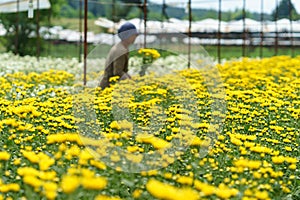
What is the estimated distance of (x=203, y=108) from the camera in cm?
620

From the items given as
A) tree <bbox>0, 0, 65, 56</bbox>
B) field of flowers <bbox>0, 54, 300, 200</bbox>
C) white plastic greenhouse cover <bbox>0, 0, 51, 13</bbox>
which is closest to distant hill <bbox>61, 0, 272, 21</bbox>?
tree <bbox>0, 0, 65, 56</bbox>

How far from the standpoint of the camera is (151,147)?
444cm

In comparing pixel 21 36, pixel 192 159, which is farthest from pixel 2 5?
pixel 192 159

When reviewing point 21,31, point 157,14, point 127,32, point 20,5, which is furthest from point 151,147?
point 157,14

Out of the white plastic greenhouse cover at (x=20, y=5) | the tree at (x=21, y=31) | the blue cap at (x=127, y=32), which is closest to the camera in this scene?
the blue cap at (x=127, y=32)

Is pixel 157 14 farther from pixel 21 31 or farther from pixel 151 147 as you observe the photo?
pixel 151 147

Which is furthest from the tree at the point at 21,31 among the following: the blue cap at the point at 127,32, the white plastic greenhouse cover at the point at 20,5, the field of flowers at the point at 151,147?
the field of flowers at the point at 151,147

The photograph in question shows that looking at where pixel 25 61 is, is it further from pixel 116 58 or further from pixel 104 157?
pixel 104 157

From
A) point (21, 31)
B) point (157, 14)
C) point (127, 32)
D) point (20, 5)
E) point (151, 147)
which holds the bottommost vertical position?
point (151, 147)

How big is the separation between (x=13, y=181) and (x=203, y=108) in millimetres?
3047

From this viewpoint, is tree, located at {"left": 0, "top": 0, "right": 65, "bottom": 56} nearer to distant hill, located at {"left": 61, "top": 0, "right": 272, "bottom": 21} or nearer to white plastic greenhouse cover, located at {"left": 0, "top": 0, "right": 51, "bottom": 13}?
white plastic greenhouse cover, located at {"left": 0, "top": 0, "right": 51, "bottom": 13}

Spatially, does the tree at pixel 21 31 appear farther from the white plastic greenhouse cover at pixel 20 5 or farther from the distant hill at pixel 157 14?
the distant hill at pixel 157 14

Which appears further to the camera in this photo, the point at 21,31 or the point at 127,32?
the point at 21,31

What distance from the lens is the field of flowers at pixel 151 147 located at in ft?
9.52
